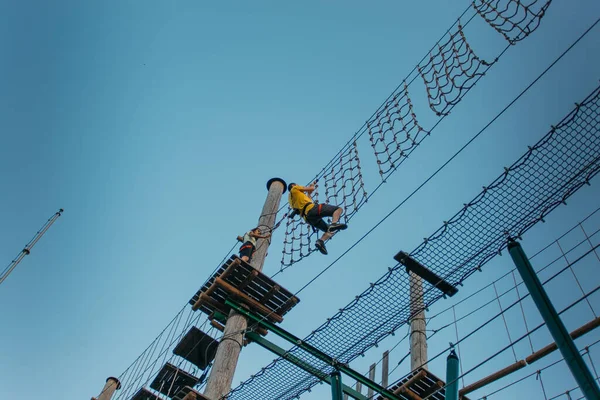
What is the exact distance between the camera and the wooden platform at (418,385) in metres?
6.55

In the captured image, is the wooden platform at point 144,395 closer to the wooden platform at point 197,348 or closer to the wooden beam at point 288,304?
the wooden platform at point 197,348

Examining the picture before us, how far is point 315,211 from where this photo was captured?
24.4 ft

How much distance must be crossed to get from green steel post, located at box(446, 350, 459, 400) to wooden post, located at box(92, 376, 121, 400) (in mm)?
6876

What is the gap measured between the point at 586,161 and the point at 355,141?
139 inches

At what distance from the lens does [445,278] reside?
5145mm

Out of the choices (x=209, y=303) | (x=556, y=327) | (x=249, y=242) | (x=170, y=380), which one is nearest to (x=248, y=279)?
(x=209, y=303)

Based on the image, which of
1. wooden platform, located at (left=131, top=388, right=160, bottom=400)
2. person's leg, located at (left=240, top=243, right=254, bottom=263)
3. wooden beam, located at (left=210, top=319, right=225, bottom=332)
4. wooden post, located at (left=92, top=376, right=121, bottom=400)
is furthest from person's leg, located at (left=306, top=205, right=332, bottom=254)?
wooden post, located at (left=92, top=376, right=121, bottom=400)

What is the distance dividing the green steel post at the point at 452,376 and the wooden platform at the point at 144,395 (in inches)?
191

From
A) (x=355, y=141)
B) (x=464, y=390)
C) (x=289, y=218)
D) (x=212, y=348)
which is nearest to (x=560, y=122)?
(x=464, y=390)

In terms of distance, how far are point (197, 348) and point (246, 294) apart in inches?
64.6

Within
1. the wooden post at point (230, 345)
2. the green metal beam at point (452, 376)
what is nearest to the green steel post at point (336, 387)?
the green metal beam at point (452, 376)

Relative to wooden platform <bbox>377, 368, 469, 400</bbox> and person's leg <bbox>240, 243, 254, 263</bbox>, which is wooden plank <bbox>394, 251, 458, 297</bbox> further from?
person's leg <bbox>240, 243, 254, 263</bbox>

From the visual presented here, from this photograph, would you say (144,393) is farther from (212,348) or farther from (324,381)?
(324,381)

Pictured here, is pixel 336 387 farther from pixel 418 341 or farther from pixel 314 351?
pixel 418 341
